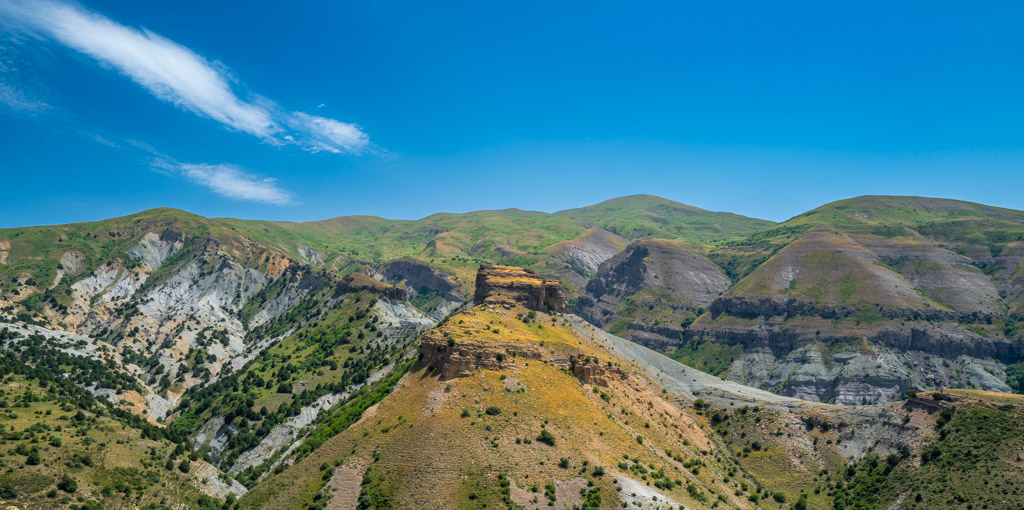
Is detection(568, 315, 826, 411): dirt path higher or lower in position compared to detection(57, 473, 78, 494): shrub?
higher

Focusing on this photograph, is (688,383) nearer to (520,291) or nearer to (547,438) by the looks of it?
(520,291)

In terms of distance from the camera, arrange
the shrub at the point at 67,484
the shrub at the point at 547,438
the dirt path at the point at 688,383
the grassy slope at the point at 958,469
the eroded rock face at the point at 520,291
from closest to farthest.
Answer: the grassy slope at the point at 958,469 → the shrub at the point at 547,438 → the shrub at the point at 67,484 → the dirt path at the point at 688,383 → the eroded rock face at the point at 520,291

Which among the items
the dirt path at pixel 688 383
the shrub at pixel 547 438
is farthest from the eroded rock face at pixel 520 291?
the shrub at pixel 547 438

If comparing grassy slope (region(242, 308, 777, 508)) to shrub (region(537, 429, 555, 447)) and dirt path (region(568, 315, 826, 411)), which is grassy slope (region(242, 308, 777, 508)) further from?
dirt path (region(568, 315, 826, 411))

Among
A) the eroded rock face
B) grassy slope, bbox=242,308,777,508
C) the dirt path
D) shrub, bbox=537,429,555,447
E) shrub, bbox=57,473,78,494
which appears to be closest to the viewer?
grassy slope, bbox=242,308,777,508

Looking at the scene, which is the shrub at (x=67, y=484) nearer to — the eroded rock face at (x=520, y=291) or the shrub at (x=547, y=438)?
the shrub at (x=547, y=438)

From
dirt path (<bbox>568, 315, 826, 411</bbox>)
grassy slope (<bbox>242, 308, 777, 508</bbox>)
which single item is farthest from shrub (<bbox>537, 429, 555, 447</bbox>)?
dirt path (<bbox>568, 315, 826, 411</bbox>)

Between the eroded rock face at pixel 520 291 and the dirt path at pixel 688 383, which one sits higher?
the eroded rock face at pixel 520 291

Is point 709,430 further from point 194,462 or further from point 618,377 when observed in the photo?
point 194,462
